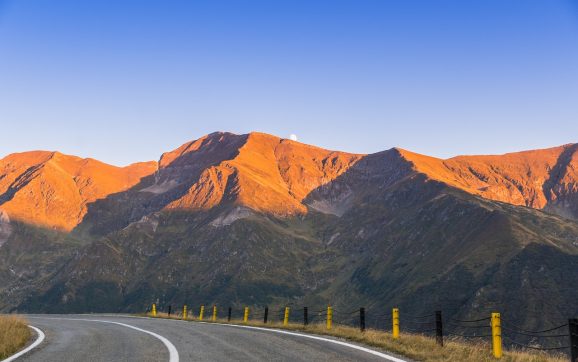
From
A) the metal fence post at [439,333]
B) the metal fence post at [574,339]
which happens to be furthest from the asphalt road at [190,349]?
the metal fence post at [574,339]

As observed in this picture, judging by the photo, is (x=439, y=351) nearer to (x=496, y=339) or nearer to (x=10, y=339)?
(x=496, y=339)

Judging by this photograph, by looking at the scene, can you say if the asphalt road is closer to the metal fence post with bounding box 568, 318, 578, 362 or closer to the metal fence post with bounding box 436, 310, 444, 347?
the metal fence post with bounding box 436, 310, 444, 347

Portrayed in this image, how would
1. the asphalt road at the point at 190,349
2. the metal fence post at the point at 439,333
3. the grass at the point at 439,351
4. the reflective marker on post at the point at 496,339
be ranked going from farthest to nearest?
the metal fence post at the point at 439,333 → the reflective marker on post at the point at 496,339 → the grass at the point at 439,351 → the asphalt road at the point at 190,349

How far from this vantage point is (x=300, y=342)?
659 inches

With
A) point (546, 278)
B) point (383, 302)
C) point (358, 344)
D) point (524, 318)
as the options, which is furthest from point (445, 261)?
point (358, 344)

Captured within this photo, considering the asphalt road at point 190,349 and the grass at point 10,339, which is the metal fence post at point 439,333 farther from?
the grass at point 10,339

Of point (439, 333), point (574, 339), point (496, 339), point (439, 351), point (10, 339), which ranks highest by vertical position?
point (574, 339)

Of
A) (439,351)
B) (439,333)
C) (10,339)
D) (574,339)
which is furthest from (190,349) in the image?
Answer: (574,339)

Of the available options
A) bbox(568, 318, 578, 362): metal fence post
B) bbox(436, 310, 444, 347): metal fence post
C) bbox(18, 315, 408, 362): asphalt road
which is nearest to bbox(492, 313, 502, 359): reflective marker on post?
bbox(568, 318, 578, 362): metal fence post

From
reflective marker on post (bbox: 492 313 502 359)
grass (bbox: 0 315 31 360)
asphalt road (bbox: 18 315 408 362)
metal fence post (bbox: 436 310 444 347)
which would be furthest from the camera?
metal fence post (bbox: 436 310 444 347)

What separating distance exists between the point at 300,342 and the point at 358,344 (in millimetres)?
1810

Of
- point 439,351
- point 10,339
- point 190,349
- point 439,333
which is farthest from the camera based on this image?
point 10,339

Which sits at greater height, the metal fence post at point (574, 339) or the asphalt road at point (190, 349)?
the metal fence post at point (574, 339)

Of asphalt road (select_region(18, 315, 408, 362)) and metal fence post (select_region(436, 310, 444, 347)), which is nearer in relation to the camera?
asphalt road (select_region(18, 315, 408, 362))
